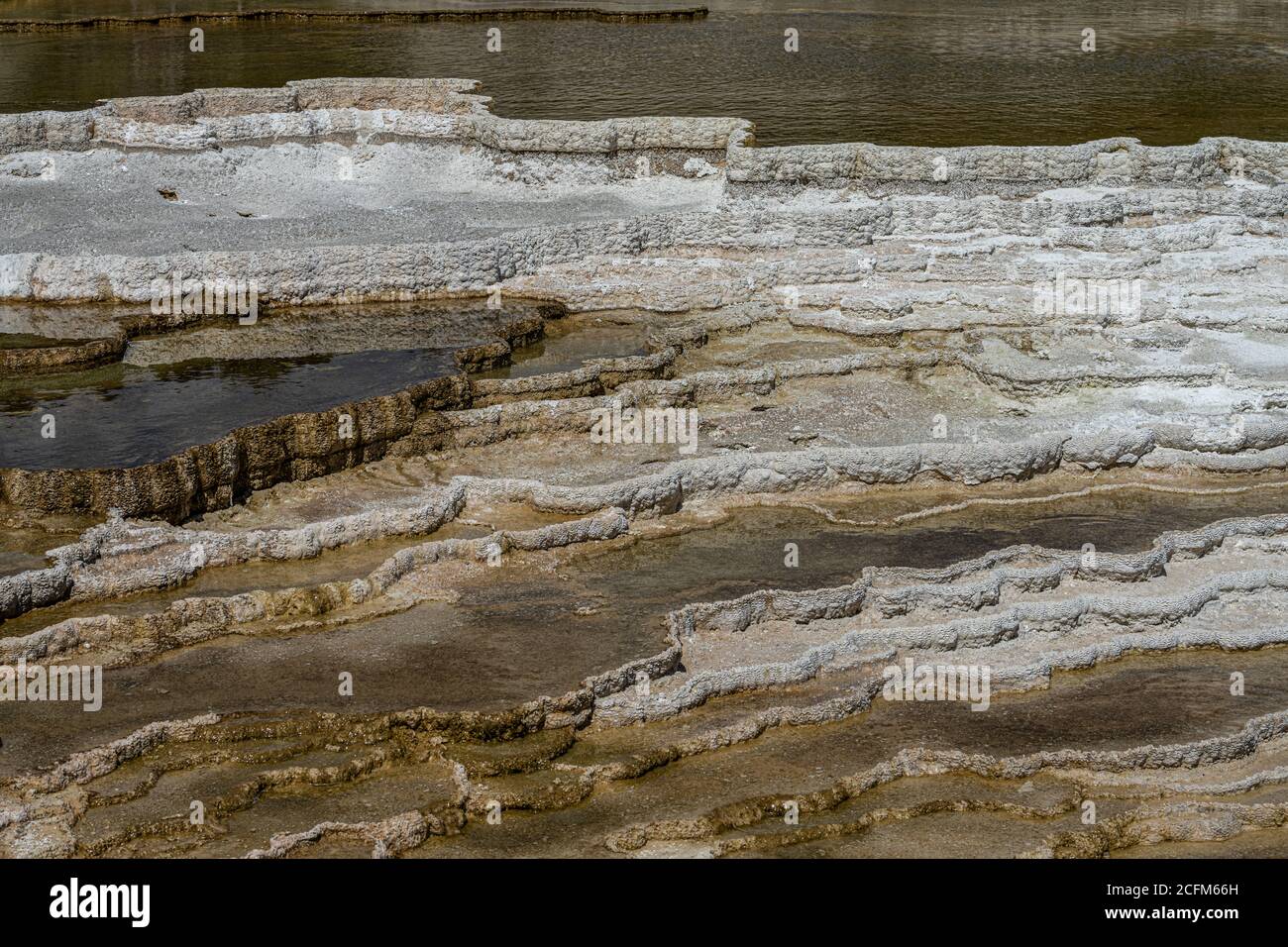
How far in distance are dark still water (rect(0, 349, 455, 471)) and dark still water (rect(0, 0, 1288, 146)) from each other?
6.95 m

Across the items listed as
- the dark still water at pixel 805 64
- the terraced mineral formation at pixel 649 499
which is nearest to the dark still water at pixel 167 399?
the terraced mineral formation at pixel 649 499

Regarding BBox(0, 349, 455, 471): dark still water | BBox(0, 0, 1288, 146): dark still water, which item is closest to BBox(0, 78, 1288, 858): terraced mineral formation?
BBox(0, 349, 455, 471): dark still water

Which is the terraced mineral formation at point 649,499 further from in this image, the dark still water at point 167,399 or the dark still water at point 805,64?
the dark still water at point 805,64

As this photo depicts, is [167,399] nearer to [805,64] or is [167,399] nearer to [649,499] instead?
[649,499]

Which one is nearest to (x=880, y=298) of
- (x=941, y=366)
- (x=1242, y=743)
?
(x=941, y=366)

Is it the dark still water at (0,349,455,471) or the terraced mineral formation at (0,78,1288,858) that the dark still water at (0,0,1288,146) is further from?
the dark still water at (0,349,455,471)

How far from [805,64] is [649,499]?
42.6 feet

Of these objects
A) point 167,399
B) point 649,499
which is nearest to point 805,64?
point 649,499

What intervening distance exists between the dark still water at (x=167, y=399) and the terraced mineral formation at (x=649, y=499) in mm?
162

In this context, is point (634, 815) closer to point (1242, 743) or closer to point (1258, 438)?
point (1242, 743)

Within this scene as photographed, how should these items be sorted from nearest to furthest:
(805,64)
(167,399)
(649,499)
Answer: (649,499)
(167,399)
(805,64)

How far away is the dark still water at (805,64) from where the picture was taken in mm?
19859

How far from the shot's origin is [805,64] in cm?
2303

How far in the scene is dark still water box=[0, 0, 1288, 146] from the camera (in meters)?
19.9
